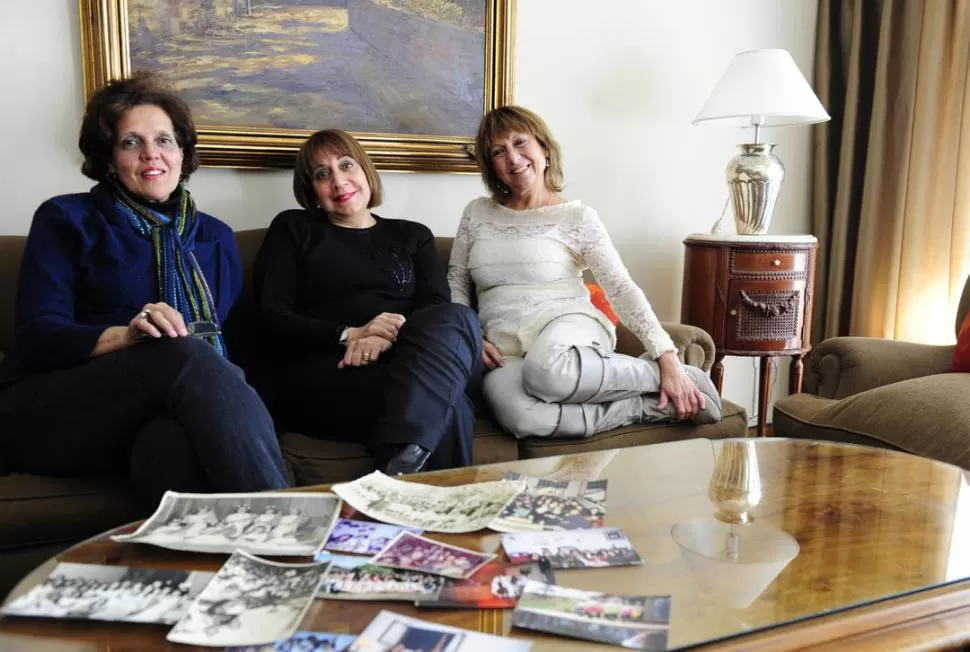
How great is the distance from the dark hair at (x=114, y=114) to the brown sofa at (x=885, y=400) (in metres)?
1.60

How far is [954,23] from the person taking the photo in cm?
256

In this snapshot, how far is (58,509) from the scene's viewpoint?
1360mm

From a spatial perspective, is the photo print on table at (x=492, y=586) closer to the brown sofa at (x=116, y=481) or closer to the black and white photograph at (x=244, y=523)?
the black and white photograph at (x=244, y=523)

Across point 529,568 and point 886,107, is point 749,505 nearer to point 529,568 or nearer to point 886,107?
point 529,568

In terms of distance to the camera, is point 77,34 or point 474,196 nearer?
point 77,34

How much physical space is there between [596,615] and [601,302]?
1454mm

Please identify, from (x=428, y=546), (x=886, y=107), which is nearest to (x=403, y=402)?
(x=428, y=546)

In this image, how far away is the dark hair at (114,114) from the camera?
1.67m

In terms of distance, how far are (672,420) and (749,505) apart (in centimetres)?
70

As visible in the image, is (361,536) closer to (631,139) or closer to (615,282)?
(615,282)

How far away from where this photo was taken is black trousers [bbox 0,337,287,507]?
51.1 inches

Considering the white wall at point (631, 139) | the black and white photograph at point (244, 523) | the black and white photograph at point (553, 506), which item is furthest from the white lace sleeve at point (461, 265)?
the black and white photograph at point (244, 523)

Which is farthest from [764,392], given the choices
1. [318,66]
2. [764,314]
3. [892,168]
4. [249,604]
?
[249,604]

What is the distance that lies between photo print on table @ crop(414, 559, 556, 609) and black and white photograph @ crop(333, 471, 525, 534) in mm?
117
